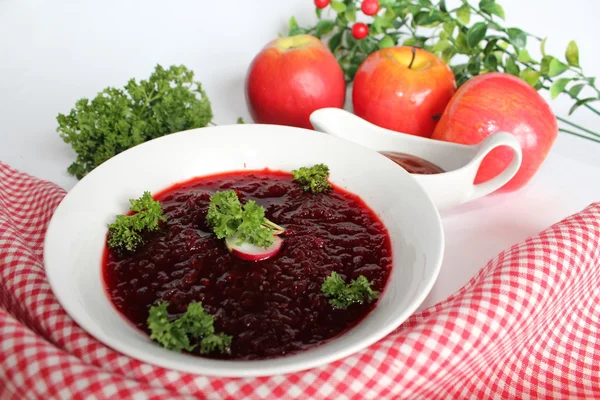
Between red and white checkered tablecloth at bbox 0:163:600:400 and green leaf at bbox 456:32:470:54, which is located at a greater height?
green leaf at bbox 456:32:470:54

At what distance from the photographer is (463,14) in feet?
12.5

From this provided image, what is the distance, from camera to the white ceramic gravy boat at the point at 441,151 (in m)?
2.84

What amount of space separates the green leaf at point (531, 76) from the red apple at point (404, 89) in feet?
1.43

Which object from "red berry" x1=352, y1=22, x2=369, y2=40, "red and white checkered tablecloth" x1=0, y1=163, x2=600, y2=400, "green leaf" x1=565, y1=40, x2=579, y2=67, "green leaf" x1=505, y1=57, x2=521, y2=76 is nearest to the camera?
"red and white checkered tablecloth" x1=0, y1=163, x2=600, y2=400

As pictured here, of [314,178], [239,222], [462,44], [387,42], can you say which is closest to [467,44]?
[462,44]

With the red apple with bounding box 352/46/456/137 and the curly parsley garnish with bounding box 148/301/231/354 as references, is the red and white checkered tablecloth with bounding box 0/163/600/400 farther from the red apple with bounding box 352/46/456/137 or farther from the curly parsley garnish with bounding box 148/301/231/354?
the red apple with bounding box 352/46/456/137

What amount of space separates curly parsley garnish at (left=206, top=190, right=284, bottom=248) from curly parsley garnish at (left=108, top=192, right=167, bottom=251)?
8.1 inches

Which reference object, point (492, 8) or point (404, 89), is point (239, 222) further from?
point (492, 8)

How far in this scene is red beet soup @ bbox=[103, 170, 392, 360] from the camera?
6.70ft

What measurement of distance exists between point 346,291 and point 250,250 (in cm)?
39

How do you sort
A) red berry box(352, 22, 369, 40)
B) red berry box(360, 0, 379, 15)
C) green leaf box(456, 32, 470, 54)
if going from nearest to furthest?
1. green leaf box(456, 32, 470, 54)
2. red berry box(360, 0, 379, 15)
3. red berry box(352, 22, 369, 40)

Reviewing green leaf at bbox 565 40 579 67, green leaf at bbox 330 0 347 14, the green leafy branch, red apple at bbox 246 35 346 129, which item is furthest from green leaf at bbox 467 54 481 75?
green leaf at bbox 330 0 347 14

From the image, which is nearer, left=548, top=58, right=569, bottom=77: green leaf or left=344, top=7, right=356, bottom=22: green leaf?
left=548, top=58, right=569, bottom=77: green leaf

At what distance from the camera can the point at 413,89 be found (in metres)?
3.39
